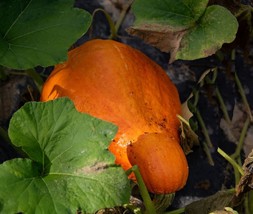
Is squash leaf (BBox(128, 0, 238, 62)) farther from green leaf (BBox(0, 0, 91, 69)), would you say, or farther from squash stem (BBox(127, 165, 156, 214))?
squash stem (BBox(127, 165, 156, 214))

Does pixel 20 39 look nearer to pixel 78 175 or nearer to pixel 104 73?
pixel 104 73

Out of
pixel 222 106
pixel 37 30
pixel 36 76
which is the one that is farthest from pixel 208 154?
pixel 37 30

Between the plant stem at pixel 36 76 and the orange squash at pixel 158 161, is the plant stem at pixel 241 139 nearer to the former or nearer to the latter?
the orange squash at pixel 158 161

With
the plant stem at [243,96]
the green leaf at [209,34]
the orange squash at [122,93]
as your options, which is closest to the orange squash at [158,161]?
the orange squash at [122,93]

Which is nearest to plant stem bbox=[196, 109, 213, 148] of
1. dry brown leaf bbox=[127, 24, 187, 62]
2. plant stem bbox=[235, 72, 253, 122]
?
plant stem bbox=[235, 72, 253, 122]

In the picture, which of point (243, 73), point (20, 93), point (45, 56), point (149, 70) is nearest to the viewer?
point (45, 56)

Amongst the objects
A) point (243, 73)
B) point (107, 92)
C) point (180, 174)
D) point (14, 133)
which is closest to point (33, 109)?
point (14, 133)

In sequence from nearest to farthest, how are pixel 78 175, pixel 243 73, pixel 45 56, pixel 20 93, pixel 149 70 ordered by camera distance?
pixel 78 175 < pixel 45 56 < pixel 149 70 < pixel 20 93 < pixel 243 73

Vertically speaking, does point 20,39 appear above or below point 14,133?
above
